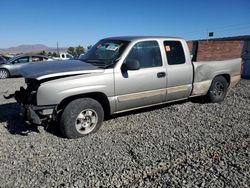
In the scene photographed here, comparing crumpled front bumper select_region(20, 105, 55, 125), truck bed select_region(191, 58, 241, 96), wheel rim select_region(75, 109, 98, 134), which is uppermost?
truck bed select_region(191, 58, 241, 96)

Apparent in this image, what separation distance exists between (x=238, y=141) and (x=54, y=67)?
11.5ft

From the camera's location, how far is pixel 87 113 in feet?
15.7

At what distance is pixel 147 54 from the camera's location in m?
5.46

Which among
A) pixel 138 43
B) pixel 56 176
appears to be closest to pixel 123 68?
pixel 138 43

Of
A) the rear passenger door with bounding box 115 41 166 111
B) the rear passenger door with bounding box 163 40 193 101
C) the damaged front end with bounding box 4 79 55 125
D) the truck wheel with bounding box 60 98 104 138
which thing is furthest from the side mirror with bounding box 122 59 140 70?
the damaged front end with bounding box 4 79 55 125

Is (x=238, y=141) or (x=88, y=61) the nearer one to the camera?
(x=238, y=141)

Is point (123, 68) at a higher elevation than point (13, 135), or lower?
higher

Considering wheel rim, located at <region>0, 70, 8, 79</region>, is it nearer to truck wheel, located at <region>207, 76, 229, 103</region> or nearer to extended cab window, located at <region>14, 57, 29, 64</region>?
extended cab window, located at <region>14, 57, 29, 64</region>

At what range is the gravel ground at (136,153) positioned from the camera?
→ 11.0ft

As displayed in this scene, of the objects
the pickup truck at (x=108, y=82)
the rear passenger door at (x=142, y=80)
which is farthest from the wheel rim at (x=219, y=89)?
the rear passenger door at (x=142, y=80)

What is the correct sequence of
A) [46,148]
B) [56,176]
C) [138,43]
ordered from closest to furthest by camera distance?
[56,176], [46,148], [138,43]

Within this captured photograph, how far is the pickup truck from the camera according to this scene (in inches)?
174

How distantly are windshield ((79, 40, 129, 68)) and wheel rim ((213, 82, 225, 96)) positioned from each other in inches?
123

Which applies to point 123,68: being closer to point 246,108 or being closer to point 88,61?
point 88,61
